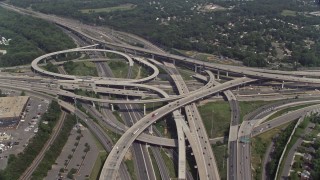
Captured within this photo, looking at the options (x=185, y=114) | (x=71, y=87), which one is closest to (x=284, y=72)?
(x=185, y=114)

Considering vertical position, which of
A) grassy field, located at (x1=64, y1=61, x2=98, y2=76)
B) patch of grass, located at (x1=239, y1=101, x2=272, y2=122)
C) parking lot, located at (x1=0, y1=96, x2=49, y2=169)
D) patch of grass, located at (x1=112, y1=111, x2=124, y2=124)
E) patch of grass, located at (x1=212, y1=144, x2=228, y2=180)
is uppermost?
grassy field, located at (x1=64, y1=61, x2=98, y2=76)

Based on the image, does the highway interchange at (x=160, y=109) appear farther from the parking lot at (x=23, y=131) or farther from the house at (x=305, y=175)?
the house at (x=305, y=175)

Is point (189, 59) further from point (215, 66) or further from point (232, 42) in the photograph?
point (232, 42)

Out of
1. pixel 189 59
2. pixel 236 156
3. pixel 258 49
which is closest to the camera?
pixel 236 156

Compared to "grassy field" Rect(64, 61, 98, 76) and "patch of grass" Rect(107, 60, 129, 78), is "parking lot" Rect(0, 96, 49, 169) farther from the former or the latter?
"patch of grass" Rect(107, 60, 129, 78)

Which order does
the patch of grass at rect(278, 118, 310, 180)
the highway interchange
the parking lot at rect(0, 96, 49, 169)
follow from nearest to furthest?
the patch of grass at rect(278, 118, 310, 180)
the highway interchange
the parking lot at rect(0, 96, 49, 169)

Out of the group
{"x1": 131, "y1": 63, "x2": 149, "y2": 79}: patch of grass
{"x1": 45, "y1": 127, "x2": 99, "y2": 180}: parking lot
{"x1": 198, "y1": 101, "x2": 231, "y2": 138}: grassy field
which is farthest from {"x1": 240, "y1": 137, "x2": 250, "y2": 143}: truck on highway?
{"x1": 131, "y1": 63, "x2": 149, "y2": 79}: patch of grass

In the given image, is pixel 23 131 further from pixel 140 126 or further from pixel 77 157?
pixel 140 126

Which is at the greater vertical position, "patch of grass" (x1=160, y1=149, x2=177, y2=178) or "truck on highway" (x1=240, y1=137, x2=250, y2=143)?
"truck on highway" (x1=240, y1=137, x2=250, y2=143)
